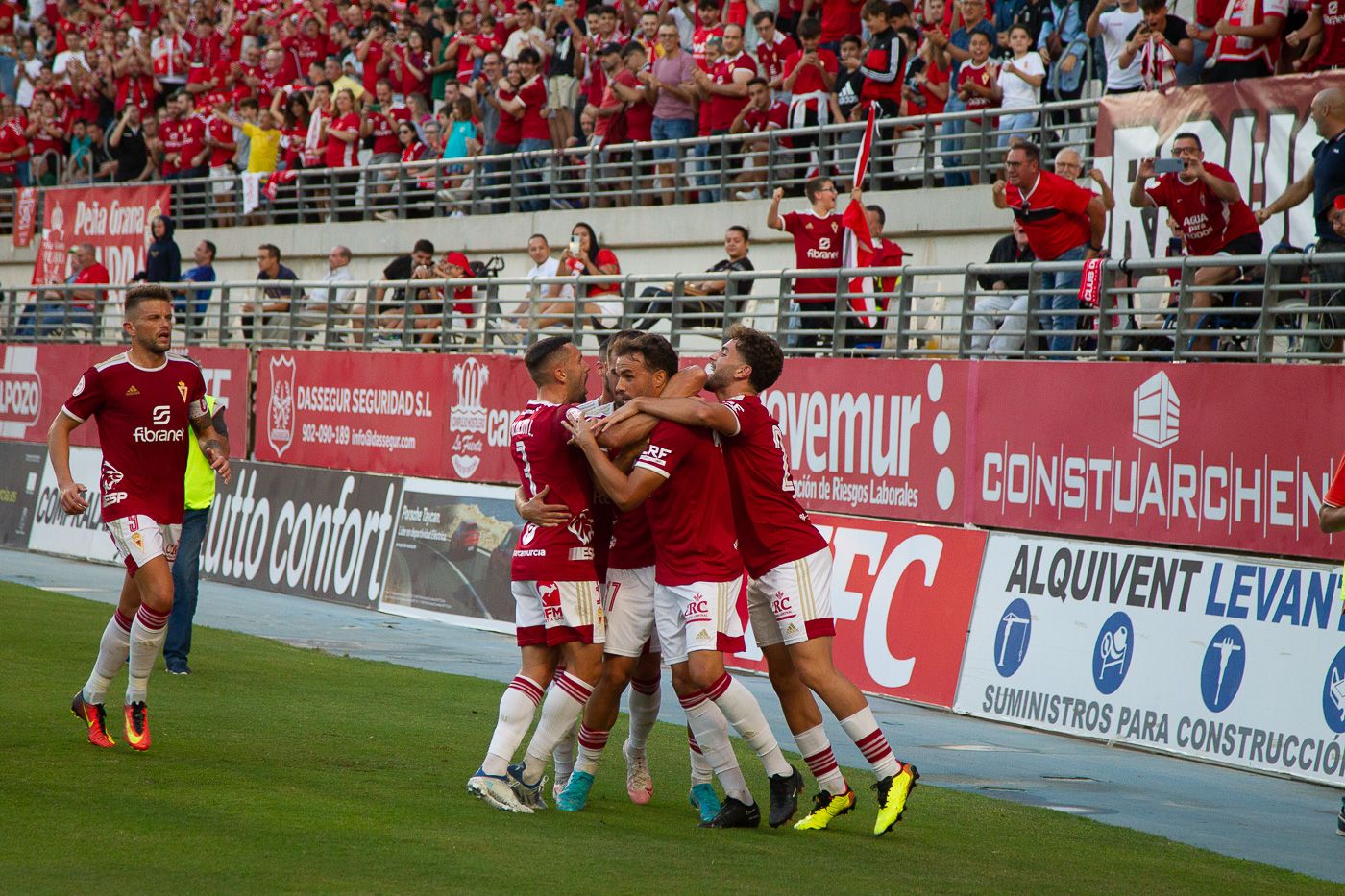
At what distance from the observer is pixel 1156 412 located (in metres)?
12.0

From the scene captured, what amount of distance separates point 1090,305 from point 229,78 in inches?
909

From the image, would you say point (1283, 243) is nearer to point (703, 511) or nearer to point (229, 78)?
point (703, 511)

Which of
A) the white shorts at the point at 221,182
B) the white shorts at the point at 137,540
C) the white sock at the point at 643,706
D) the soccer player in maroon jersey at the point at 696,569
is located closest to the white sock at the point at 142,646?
the white shorts at the point at 137,540

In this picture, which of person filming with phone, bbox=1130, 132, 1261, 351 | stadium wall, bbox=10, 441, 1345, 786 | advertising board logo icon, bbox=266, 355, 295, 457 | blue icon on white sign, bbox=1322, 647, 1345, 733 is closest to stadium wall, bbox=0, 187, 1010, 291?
advertising board logo icon, bbox=266, 355, 295, 457

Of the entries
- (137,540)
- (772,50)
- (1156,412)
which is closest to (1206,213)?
(1156,412)

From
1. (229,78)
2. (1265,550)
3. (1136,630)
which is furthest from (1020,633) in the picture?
(229,78)

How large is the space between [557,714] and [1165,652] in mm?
5313

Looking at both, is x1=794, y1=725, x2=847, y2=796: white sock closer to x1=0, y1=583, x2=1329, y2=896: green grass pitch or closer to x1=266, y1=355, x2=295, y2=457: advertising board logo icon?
x1=0, y1=583, x2=1329, y2=896: green grass pitch

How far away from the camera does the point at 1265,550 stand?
1111 centimetres

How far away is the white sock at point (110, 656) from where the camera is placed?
30.7 feet

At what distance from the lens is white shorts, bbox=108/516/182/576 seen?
9336 mm

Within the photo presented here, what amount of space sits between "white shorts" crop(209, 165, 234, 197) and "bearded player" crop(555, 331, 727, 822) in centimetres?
2473

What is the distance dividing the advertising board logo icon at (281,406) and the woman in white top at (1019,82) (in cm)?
970

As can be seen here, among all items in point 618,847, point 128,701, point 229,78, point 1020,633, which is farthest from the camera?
point 229,78
